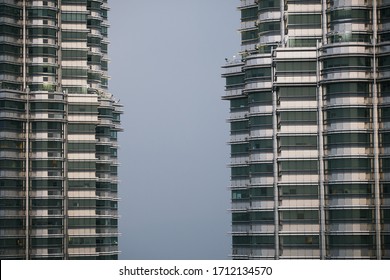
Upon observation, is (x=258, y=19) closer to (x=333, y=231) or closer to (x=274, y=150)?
(x=274, y=150)

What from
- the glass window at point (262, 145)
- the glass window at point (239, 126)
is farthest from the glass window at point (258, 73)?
the glass window at point (239, 126)

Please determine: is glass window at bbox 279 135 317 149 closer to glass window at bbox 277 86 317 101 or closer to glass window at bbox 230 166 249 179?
glass window at bbox 277 86 317 101

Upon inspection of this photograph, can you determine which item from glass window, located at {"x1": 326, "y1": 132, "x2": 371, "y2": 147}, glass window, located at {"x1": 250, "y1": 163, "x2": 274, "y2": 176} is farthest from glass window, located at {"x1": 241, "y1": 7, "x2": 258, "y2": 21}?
glass window, located at {"x1": 326, "y1": 132, "x2": 371, "y2": 147}

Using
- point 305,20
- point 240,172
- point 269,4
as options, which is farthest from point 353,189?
point 240,172

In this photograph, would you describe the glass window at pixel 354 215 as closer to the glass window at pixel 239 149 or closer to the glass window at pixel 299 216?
the glass window at pixel 299 216

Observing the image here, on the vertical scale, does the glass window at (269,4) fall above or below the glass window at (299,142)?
above

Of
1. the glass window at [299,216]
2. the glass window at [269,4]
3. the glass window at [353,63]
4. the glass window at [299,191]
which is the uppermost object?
the glass window at [269,4]

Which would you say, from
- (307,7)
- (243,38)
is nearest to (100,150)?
(243,38)
